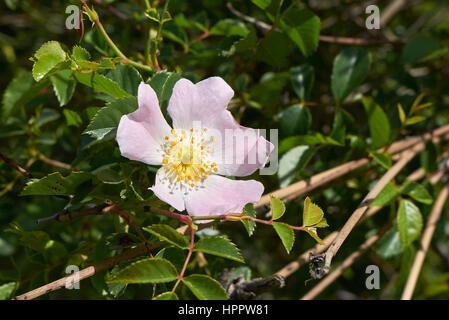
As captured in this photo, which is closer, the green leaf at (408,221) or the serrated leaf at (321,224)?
the serrated leaf at (321,224)

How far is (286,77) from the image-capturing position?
129cm

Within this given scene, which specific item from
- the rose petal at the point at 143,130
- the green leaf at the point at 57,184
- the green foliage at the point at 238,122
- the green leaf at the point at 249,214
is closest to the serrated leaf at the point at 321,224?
the green foliage at the point at 238,122

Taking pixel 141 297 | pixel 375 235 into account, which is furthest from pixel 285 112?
pixel 141 297

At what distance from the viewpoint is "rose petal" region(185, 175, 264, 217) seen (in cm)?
85

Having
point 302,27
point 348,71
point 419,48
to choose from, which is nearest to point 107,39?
point 302,27

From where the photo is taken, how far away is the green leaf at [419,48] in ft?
4.74

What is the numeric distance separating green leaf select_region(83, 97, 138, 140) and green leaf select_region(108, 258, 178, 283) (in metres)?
0.25

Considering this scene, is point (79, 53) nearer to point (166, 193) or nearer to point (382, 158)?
point (166, 193)

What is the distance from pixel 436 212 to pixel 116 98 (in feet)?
3.27

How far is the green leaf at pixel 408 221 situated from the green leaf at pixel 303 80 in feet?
1.30

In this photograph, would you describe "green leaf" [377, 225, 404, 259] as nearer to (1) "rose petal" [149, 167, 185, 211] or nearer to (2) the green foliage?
(2) the green foliage

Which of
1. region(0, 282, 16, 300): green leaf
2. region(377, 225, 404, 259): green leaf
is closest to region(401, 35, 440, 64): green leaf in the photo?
region(377, 225, 404, 259): green leaf

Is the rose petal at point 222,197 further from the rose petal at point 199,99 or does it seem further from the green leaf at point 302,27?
the green leaf at point 302,27

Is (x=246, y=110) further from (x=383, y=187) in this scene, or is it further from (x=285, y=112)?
(x=383, y=187)
